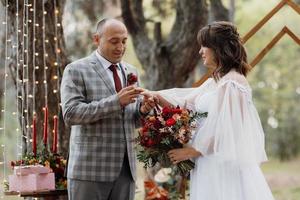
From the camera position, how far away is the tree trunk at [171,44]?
797 centimetres

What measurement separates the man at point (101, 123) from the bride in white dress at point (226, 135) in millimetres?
325

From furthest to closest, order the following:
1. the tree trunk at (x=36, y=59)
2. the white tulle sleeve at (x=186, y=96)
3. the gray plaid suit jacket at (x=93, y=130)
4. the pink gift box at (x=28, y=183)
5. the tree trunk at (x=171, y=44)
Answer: the tree trunk at (x=171, y=44), the tree trunk at (x=36, y=59), the pink gift box at (x=28, y=183), the white tulle sleeve at (x=186, y=96), the gray plaid suit jacket at (x=93, y=130)

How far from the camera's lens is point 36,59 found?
565 cm

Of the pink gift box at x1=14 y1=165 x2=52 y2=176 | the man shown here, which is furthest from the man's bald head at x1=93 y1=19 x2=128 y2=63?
the pink gift box at x1=14 y1=165 x2=52 y2=176

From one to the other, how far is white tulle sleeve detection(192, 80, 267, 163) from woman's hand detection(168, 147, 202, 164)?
4 cm

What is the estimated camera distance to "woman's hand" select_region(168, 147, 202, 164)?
4191 millimetres

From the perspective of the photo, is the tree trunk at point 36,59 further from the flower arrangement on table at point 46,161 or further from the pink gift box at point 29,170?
the pink gift box at point 29,170

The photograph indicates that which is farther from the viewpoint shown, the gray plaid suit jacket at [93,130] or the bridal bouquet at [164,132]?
the gray plaid suit jacket at [93,130]

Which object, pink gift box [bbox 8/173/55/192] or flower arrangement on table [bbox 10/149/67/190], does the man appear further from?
flower arrangement on table [bbox 10/149/67/190]

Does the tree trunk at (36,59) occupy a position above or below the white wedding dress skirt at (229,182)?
above

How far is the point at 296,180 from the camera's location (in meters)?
14.6

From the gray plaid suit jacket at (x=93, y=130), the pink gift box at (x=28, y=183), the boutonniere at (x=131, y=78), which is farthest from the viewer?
the pink gift box at (x=28, y=183)

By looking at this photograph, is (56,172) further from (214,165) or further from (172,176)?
(172,176)

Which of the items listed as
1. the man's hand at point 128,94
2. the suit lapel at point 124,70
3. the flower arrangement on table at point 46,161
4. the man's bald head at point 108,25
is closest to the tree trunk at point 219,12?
the flower arrangement on table at point 46,161
